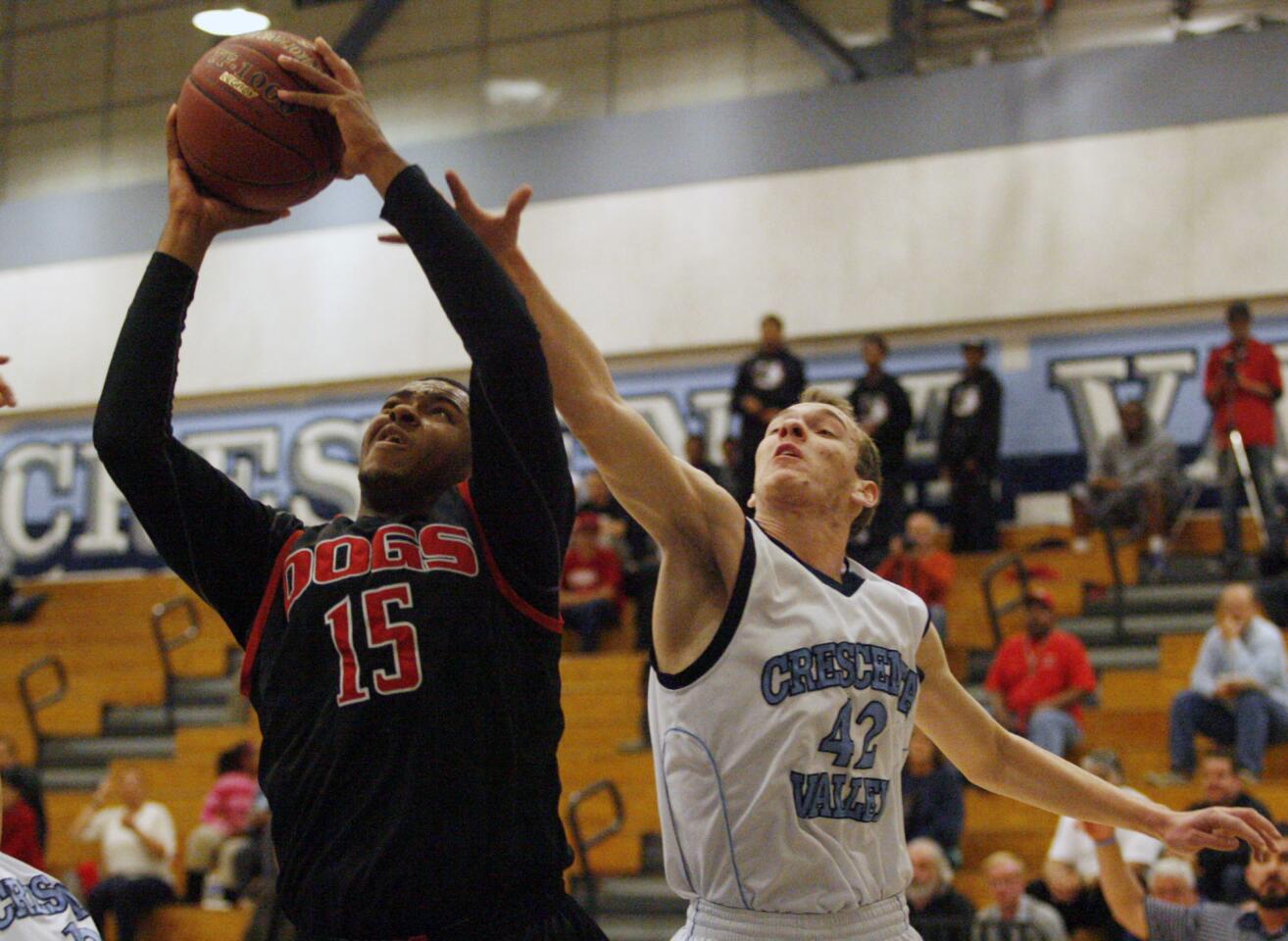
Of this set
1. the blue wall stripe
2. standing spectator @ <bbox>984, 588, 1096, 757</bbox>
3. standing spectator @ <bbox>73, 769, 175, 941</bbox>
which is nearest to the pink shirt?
standing spectator @ <bbox>73, 769, 175, 941</bbox>

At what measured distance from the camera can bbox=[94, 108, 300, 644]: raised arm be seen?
129 inches

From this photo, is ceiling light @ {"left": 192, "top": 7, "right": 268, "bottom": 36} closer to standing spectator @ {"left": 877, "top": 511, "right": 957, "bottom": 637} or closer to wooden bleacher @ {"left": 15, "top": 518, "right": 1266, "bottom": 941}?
wooden bleacher @ {"left": 15, "top": 518, "right": 1266, "bottom": 941}

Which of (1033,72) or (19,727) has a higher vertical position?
(1033,72)

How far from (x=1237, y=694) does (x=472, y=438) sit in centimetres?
830

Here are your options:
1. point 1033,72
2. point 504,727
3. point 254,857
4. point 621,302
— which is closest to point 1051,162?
point 1033,72

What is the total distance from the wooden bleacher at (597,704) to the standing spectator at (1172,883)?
5.25ft

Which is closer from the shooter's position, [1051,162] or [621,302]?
[1051,162]

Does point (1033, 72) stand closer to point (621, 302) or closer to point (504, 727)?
point (621, 302)

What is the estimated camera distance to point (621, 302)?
16750mm

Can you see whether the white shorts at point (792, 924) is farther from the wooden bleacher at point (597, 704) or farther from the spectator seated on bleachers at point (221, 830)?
the spectator seated on bleachers at point (221, 830)

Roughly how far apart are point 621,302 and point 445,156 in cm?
260

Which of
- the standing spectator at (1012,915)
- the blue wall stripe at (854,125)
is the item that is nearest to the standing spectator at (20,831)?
the standing spectator at (1012,915)

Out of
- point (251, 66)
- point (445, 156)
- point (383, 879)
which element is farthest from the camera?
point (445, 156)

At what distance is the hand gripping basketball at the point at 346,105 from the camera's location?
3111mm
